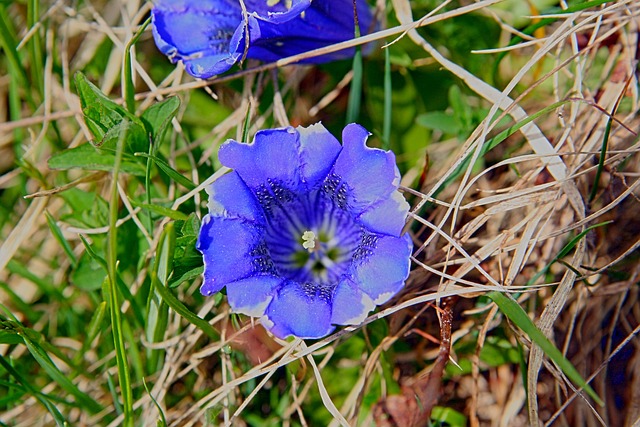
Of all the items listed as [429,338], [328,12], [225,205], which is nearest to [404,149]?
[328,12]

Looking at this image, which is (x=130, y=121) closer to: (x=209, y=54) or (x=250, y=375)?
(x=209, y=54)

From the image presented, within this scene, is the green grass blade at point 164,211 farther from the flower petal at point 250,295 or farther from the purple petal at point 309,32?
the purple petal at point 309,32

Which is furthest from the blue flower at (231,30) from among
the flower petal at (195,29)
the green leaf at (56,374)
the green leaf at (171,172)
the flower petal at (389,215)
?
the green leaf at (56,374)

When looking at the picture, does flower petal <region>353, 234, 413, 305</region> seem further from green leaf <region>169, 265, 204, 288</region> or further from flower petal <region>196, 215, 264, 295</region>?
green leaf <region>169, 265, 204, 288</region>

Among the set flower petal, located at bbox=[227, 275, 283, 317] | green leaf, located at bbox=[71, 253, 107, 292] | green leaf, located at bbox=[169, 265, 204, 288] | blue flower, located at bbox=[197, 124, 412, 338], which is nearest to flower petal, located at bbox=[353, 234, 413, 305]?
blue flower, located at bbox=[197, 124, 412, 338]

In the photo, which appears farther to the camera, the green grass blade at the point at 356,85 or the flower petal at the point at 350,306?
A: the green grass blade at the point at 356,85

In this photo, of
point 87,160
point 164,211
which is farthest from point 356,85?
point 87,160
